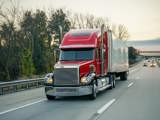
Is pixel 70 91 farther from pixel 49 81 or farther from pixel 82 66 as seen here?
pixel 82 66

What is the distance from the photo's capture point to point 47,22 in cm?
9475

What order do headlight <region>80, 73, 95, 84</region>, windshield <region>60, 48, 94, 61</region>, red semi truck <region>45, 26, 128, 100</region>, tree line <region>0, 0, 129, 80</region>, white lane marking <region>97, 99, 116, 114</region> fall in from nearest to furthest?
white lane marking <region>97, 99, 116, 114</region> < red semi truck <region>45, 26, 128, 100</region> < headlight <region>80, 73, 95, 84</region> < windshield <region>60, 48, 94, 61</region> < tree line <region>0, 0, 129, 80</region>

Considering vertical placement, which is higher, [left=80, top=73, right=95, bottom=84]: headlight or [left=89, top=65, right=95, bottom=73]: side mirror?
[left=89, top=65, right=95, bottom=73]: side mirror

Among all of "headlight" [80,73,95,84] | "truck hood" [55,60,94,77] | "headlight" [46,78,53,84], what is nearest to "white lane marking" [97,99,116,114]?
"headlight" [80,73,95,84]

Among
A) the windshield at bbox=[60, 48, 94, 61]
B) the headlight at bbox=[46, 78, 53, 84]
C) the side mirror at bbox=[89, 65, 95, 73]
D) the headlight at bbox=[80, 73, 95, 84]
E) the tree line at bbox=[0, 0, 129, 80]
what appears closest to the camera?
the headlight at bbox=[80, 73, 95, 84]

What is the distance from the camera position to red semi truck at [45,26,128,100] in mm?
18234

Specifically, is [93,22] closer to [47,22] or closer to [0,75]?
[47,22]

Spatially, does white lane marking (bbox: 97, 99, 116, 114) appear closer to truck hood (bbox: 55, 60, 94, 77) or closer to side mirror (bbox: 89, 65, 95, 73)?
truck hood (bbox: 55, 60, 94, 77)

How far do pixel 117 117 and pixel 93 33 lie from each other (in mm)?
9023

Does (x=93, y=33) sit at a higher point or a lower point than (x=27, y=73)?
higher

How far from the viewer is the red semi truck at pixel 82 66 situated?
18.2 metres

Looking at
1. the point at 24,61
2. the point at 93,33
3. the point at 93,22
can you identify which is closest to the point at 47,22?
the point at 93,22

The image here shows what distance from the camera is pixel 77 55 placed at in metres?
20.0

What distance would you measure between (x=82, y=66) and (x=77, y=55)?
4.77 ft
